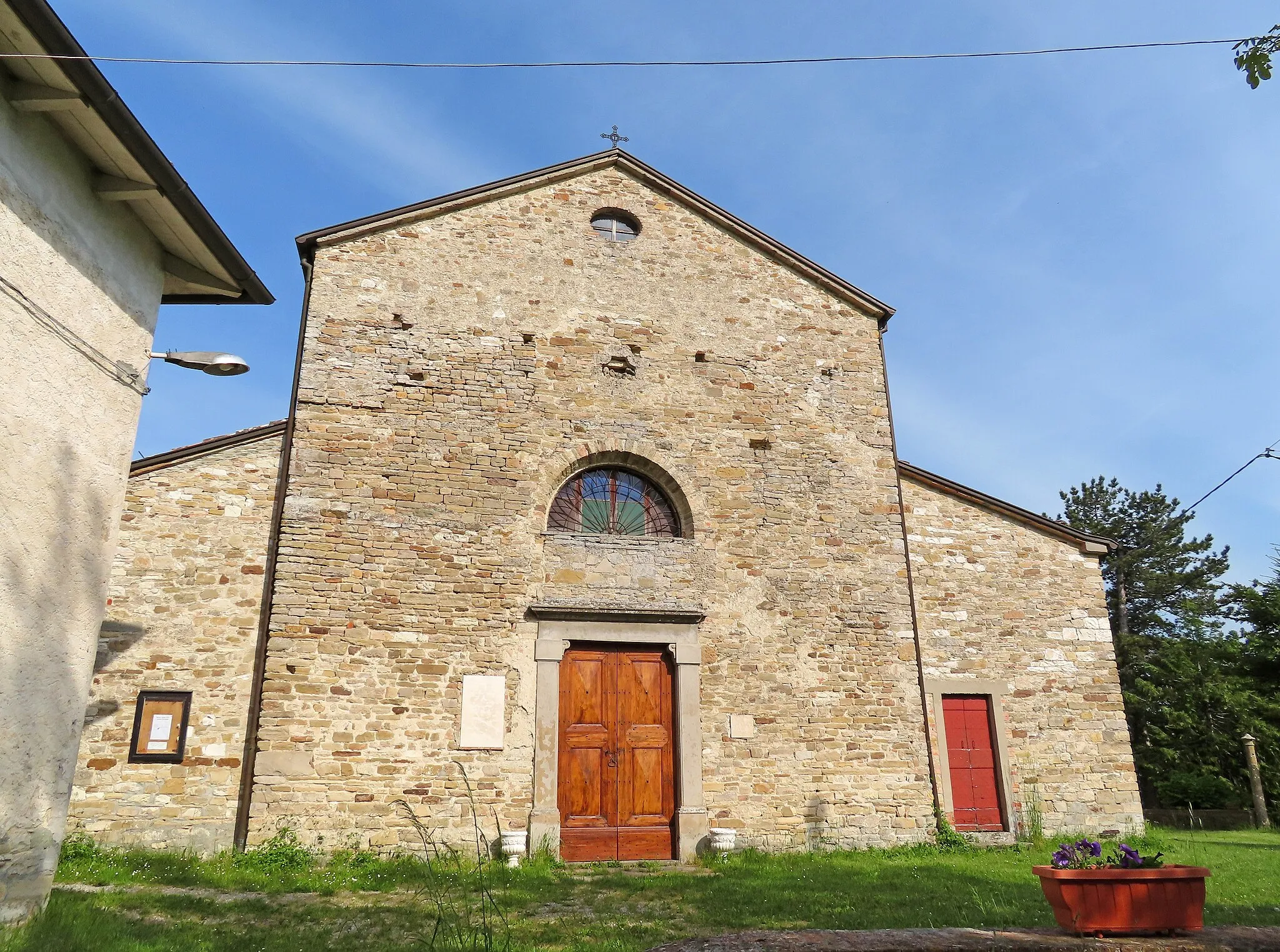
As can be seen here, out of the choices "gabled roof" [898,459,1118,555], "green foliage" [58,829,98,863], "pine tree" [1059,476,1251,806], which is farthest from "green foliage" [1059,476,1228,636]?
"green foliage" [58,829,98,863]

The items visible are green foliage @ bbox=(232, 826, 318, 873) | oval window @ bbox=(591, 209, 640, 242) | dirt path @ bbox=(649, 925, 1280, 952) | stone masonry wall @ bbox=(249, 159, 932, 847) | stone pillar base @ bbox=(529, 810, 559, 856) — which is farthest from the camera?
oval window @ bbox=(591, 209, 640, 242)

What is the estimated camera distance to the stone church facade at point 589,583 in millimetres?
8406

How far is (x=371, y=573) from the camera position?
8.86 metres

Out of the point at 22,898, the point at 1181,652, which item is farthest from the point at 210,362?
the point at 1181,652

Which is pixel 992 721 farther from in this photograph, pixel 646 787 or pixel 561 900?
pixel 561 900

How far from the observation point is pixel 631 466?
10.2 metres

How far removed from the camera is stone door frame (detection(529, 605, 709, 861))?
856 centimetres

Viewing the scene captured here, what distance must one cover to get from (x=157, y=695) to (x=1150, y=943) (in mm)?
8258

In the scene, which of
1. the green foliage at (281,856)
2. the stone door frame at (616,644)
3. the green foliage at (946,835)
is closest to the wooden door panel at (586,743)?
the stone door frame at (616,644)

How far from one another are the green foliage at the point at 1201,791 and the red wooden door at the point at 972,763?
1134 centimetres

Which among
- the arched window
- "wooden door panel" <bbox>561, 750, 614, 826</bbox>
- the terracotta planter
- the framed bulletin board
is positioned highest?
the arched window

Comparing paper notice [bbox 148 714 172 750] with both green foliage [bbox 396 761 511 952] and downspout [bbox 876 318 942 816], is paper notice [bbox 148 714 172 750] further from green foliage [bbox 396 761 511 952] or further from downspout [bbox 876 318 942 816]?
downspout [bbox 876 318 942 816]

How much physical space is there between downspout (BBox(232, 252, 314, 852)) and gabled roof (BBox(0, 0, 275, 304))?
2802mm

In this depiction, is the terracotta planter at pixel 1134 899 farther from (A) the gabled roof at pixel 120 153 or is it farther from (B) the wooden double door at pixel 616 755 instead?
(A) the gabled roof at pixel 120 153
